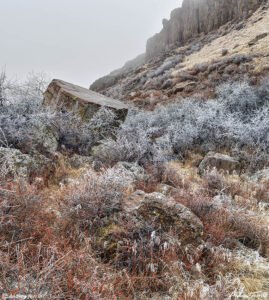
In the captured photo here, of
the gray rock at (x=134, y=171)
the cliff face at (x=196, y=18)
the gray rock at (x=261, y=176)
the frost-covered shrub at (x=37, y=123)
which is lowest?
the gray rock at (x=261, y=176)

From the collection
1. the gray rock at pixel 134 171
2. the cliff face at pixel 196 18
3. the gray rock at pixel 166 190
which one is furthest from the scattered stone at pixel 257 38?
the gray rock at pixel 166 190

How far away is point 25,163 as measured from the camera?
338cm

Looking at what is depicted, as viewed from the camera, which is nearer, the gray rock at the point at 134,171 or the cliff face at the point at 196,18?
the gray rock at the point at 134,171

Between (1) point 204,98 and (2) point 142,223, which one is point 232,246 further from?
(1) point 204,98

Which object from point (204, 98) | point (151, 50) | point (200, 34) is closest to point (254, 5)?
point (200, 34)

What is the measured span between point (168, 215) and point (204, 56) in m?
21.3

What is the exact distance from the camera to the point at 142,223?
2.16 metres

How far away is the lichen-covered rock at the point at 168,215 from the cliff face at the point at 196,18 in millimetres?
31041

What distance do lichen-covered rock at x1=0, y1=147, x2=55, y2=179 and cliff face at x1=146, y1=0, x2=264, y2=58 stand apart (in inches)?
1212

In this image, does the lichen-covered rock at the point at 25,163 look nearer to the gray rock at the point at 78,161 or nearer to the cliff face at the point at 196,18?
the gray rock at the point at 78,161

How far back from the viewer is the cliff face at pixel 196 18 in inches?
1114

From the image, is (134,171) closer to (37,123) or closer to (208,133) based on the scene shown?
(37,123)

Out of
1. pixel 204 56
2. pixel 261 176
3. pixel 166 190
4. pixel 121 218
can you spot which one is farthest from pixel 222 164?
pixel 204 56

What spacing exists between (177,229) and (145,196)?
52cm
